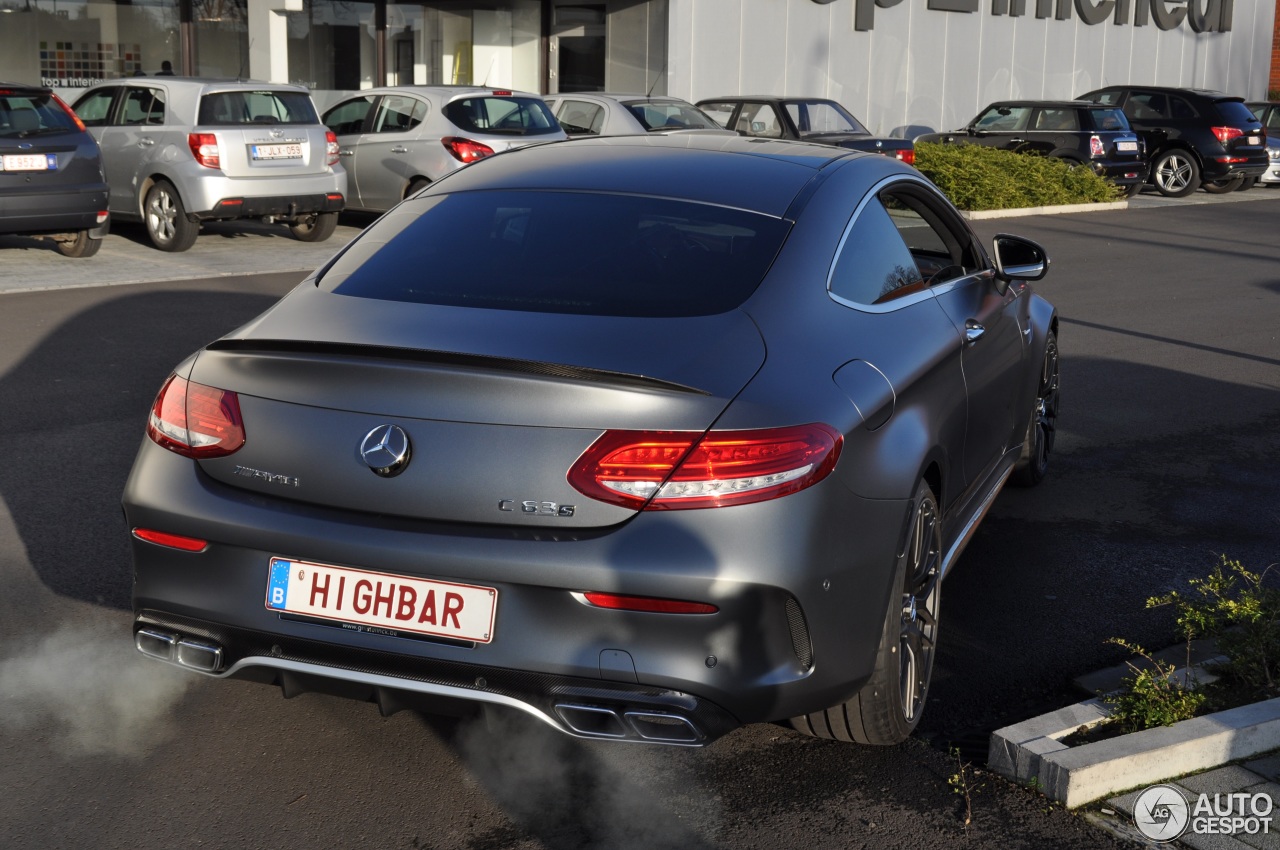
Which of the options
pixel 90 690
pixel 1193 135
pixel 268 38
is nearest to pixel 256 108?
pixel 268 38

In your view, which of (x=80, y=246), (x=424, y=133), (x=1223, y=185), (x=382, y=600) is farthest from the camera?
(x=1223, y=185)

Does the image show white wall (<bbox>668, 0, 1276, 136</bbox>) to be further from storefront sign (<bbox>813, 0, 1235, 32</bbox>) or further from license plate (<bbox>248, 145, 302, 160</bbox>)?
license plate (<bbox>248, 145, 302, 160</bbox>)

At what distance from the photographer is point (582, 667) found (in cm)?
320

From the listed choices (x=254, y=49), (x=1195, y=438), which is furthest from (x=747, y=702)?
(x=254, y=49)

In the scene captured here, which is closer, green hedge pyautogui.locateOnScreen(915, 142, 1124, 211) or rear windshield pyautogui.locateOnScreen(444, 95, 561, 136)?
rear windshield pyautogui.locateOnScreen(444, 95, 561, 136)

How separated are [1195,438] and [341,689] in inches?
227

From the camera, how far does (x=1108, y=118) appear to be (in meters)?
24.2

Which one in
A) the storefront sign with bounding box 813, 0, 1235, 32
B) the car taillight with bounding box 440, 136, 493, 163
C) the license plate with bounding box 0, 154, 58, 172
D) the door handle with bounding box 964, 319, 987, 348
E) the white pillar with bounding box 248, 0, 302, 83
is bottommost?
the door handle with bounding box 964, 319, 987, 348

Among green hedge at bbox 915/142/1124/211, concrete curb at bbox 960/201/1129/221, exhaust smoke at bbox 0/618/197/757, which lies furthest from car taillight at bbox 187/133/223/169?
green hedge at bbox 915/142/1124/211

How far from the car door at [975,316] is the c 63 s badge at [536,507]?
1781 mm

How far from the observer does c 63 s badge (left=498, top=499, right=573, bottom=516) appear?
10.5 ft

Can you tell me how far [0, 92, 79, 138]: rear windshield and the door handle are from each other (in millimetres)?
10233

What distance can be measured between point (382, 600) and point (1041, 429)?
410 centimetres

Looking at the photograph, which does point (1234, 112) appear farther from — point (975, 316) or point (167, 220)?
point (975, 316)
